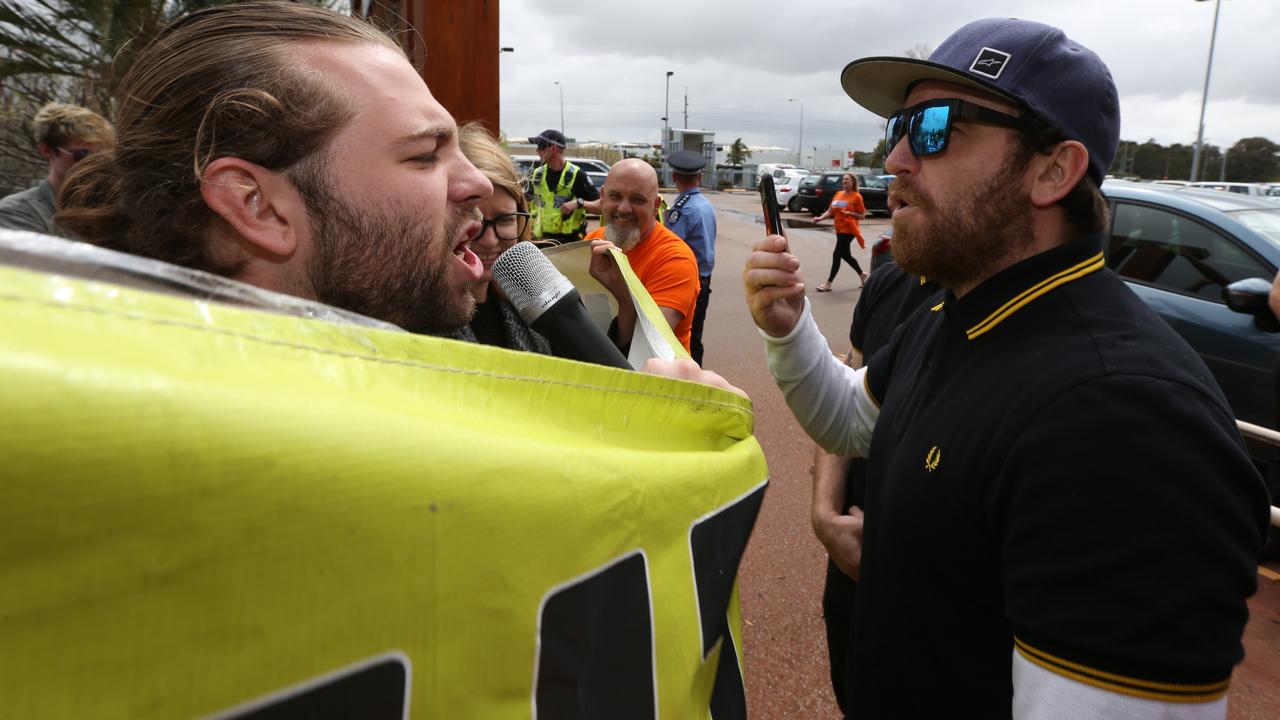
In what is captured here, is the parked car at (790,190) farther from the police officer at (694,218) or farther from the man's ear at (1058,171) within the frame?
the man's ear at (1058,171)

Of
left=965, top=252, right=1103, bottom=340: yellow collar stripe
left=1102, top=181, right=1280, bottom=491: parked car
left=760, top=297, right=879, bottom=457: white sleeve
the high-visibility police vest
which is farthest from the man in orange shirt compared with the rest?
the high-visibility police vest

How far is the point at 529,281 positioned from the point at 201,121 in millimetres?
648

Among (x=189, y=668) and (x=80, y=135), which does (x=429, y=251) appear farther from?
(x=80, y=135)

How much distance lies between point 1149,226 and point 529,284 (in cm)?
501

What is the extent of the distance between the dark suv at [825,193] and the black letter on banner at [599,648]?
91.3ft

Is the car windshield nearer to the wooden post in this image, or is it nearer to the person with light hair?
the wooden post

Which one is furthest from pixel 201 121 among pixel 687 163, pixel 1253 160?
pixel 1253 160

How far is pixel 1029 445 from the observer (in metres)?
1.15

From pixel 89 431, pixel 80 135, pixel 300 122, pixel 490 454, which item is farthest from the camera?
pixel 80 135

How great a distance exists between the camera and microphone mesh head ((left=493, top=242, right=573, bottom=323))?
1.54m

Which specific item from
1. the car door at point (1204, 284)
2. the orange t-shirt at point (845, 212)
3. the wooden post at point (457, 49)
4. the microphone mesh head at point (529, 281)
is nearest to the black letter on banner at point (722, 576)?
the microphone mesh head at point (529, 281)

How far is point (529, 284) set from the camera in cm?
158

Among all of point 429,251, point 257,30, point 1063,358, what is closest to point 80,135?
point 257,30

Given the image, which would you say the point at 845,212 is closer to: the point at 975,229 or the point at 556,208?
the point at 556,208
